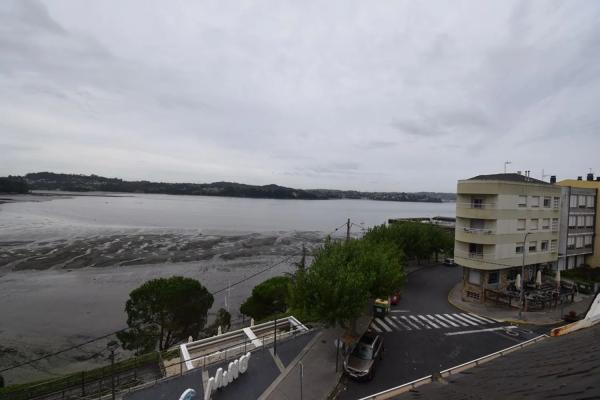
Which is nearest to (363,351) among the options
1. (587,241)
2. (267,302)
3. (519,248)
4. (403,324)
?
(403,324)

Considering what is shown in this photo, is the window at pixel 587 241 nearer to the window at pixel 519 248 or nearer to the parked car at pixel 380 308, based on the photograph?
the window at pixel 519 248

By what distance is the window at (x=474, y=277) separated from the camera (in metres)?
37.1

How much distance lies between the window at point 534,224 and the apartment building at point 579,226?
745 centimetres

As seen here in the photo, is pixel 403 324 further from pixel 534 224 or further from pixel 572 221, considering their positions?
pixel 572 221

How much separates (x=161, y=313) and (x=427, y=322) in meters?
24.3

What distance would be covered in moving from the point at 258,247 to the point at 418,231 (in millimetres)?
44679

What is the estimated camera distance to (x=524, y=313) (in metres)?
33.1

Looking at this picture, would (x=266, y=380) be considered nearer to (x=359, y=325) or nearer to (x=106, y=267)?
(x=359, y=325)

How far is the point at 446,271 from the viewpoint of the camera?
173ft

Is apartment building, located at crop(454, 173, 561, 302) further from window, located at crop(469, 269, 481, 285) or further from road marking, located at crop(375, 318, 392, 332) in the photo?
road marking, located at crop(375, 318, 392, 332)

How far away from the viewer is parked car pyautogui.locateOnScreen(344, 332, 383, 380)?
67.0 ft

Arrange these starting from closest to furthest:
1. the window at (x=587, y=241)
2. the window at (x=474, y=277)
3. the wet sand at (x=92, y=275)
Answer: the wet sand at (x=92, y=275) < the window at (x=474, y=277) < the window at (x=587, y=241)

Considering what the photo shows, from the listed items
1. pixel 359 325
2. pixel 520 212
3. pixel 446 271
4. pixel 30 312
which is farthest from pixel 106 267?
pixel 520 212

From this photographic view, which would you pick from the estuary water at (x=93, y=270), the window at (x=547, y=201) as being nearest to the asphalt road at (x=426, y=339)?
the window at (x=547, y=201)
